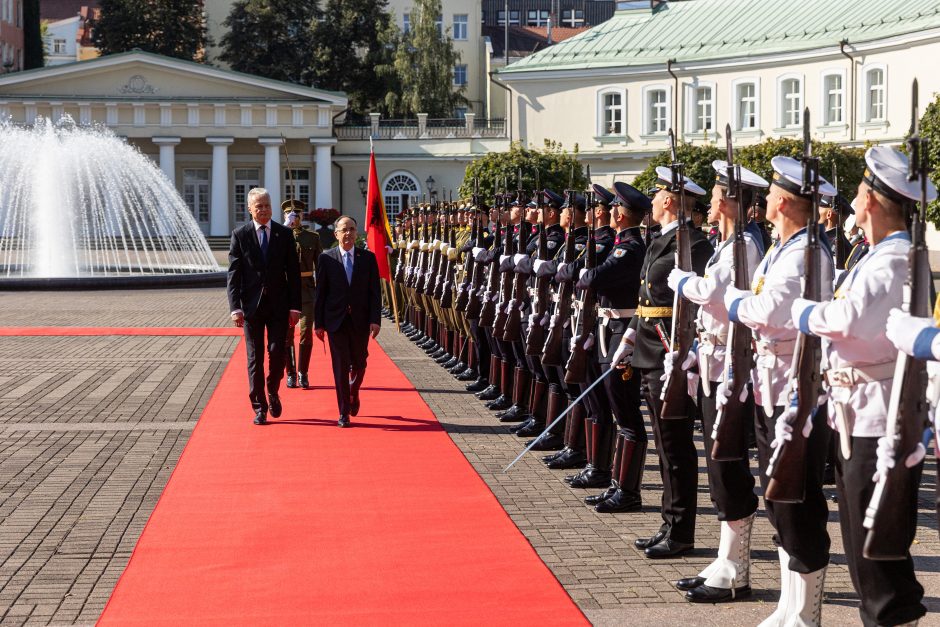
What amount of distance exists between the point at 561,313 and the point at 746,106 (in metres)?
46.7

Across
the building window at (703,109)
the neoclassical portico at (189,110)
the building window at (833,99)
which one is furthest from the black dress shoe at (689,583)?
the neoclassical portico at (189,110)

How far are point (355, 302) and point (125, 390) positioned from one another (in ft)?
10.9

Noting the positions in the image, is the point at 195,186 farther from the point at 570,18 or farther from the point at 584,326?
the point at 584,326

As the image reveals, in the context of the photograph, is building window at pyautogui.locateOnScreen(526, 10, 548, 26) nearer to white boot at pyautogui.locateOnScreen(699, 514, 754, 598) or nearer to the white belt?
white boot at pyautogui.locateOnScreen(699, 514, 754, 598)

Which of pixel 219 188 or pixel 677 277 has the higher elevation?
pixel 219 188

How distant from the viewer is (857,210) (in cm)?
496

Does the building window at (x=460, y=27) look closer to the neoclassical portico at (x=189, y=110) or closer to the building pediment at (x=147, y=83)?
the neoclassical portico at (x=189, y=110)

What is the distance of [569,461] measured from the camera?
9.30 metres

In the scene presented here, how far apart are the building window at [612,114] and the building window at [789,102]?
8.05 meters

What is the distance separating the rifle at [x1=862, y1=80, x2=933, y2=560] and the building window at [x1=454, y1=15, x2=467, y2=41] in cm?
8276

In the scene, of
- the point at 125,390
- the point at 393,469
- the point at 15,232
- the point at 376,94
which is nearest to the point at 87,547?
the point at 393,469

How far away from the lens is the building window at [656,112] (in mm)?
56906

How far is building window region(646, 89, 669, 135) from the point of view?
187 ft

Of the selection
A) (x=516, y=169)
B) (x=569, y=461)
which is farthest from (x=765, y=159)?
(x=569, y=461)
